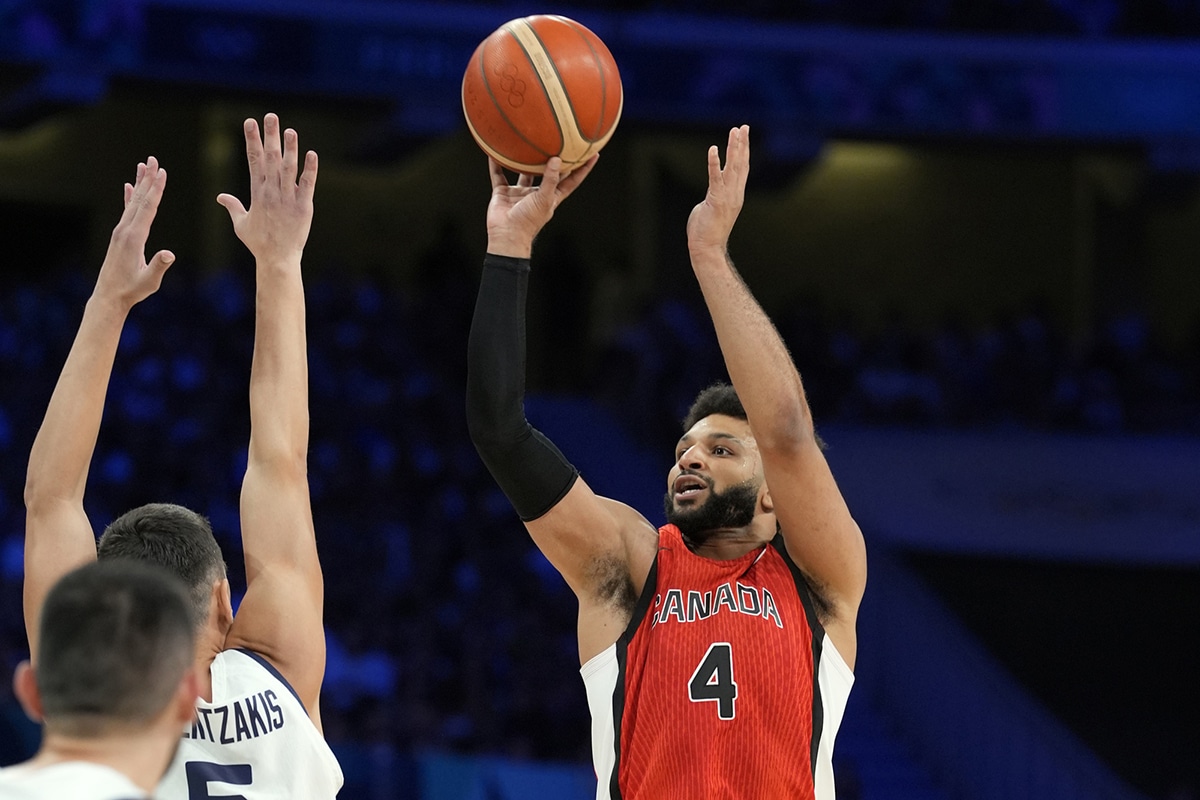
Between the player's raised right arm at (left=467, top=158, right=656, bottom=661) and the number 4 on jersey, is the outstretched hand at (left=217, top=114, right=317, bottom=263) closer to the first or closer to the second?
the player's raised right arm at (left=467, top=158, right=656, bottom=661)

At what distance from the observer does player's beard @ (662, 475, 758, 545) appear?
3.79 m

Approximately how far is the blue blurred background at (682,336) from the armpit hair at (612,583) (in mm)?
5122

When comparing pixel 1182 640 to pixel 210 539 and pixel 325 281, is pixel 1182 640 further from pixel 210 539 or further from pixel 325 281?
pixel 210 539

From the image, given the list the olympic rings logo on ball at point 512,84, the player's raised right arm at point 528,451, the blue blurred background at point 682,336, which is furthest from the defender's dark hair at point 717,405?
the blue blurred background at point 682,336

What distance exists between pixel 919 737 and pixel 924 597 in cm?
107

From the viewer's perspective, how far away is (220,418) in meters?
12.2

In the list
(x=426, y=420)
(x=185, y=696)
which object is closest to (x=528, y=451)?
(x=185, y=696)

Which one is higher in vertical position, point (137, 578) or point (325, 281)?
point (325, 281)

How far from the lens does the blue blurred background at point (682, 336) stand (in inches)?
446

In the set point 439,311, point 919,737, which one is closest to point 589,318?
point 439,311

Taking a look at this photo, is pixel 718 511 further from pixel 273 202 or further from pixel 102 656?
pixel 102 656

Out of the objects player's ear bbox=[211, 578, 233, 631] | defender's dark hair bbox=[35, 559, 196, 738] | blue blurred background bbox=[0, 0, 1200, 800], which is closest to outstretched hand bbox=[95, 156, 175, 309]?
player's ear bbox=[211, 578, 233, 631]

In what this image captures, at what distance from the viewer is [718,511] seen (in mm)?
3795

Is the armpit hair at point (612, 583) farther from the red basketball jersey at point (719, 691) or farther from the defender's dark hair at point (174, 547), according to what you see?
the defender's dark hair at point (174, 547)
